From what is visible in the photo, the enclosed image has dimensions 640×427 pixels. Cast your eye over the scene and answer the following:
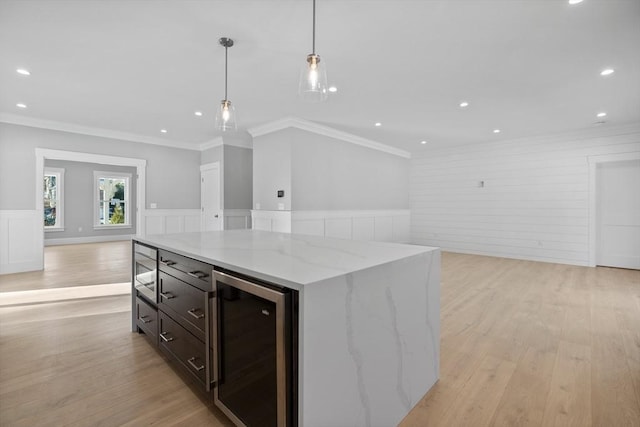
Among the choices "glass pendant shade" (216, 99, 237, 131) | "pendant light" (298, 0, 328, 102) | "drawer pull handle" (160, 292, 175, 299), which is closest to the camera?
"pendant light" (298, 0, 328, 102)

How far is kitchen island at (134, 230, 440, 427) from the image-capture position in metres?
1.12

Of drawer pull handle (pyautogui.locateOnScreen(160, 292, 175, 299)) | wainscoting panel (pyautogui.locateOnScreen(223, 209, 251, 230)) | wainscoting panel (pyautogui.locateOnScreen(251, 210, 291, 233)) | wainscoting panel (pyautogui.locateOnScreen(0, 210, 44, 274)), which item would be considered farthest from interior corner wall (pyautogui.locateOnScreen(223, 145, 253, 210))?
drawer pull handle (pyautogui.locateOnScreen(160, 292, 175, 299))

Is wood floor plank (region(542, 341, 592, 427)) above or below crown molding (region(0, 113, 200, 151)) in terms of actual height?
below

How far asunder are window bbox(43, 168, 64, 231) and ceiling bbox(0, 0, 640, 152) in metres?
4.65

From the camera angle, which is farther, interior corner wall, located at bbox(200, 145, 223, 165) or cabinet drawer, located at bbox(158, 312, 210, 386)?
interior corner wall, located at bbox(200, 145, 223, 165)

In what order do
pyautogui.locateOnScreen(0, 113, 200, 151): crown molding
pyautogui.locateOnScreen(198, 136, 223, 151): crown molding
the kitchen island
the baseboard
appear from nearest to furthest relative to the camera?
the kitchen island, pyautogui.locateOnScreen(0, 113, 200, 151): crown molding, pyautogui.locateOnScreen(198, 136, 223, 151): crown molding, the baseboard

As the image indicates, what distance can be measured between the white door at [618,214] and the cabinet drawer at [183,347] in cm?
729

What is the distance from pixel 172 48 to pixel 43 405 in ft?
9.53

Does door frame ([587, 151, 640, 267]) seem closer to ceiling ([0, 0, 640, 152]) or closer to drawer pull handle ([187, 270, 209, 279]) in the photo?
ceiling ([0, 0, 640, 152])

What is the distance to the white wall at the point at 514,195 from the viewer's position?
5750 millimetres

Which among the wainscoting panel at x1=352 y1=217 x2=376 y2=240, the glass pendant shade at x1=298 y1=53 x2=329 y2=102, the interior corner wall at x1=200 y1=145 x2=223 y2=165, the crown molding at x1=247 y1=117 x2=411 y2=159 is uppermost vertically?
the crown molding at x1=247 y1=117 x2=411 y2=159

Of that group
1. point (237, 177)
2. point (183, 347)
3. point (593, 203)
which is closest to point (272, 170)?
point (237, 177)

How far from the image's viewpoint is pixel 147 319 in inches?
95.3

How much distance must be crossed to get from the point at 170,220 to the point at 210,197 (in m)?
1.05
